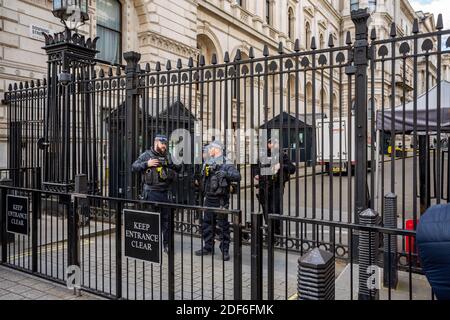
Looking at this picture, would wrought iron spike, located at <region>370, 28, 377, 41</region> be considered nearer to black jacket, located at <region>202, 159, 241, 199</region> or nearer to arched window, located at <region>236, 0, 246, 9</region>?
black jacket, located at <region>202, 159, 241, 199</region>

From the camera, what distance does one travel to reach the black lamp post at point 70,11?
829cm

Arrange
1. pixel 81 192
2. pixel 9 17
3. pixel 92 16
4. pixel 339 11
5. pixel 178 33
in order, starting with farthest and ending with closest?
pixel 339 11 < pixel 178 33 < pixel 92 16 < pixel 9 17 < pixel 81 192

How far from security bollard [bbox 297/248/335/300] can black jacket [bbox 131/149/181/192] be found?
14.2ft

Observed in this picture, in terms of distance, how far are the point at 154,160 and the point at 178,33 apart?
11027mm

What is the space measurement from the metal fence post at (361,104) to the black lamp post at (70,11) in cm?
574

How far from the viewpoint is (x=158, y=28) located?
15.4 meters

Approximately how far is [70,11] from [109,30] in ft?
20.5

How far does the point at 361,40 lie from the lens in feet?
17.5

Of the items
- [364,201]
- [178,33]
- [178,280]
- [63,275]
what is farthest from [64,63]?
[178,33]

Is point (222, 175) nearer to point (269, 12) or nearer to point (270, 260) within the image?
point (270, 260)

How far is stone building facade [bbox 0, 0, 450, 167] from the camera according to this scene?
10430 mm

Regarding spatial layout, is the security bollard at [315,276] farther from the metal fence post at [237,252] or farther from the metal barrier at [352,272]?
the metal fence post at [237,252]

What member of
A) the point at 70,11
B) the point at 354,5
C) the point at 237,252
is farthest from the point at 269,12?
the point at 237,252
